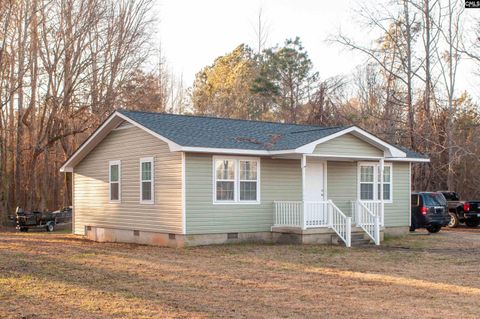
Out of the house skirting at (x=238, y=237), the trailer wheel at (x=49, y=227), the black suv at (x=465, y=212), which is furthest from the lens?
the trailer wheel at (x=49, y=227)

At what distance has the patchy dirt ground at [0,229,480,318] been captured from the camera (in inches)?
365

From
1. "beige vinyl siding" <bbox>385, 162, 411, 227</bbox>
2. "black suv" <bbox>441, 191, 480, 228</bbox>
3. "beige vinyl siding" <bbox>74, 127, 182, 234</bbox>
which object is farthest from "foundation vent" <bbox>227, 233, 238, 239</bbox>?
"black suv" <bbox>441, 191, 480, 228</bbox>

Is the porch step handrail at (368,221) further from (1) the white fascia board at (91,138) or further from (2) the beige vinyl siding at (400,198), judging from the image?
(1) the white fascia board at (91,138)

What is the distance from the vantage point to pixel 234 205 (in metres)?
19.0

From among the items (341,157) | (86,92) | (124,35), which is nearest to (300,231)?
(341,157)

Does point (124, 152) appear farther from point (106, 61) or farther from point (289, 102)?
point (289, 102)

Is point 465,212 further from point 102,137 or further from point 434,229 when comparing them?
point 102,137

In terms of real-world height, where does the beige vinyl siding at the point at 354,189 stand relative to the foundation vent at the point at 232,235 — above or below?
above

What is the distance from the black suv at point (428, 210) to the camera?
24141 millimetres

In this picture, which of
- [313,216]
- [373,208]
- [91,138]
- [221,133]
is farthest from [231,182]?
[91,138]

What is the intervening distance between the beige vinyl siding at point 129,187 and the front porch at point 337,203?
3438 mm

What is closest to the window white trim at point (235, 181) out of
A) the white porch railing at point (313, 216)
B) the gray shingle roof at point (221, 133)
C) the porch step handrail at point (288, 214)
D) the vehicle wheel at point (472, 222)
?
the gray shingle roof at point (221, 133)

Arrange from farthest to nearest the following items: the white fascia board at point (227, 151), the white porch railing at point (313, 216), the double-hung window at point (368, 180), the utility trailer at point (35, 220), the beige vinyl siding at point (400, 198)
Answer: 1. the utility trailer at point (35, 220)
2. the beige vinyl siding at point (400, 198)
3. the double-hung window at point (368, 180)
4. the white porch railing at point (313, 216)
5. the white fascia board at point (227, 151)

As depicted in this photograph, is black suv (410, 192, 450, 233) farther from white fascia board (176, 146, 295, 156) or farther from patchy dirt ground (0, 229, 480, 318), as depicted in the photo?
white fascia board (176, 146, 295, 156)
